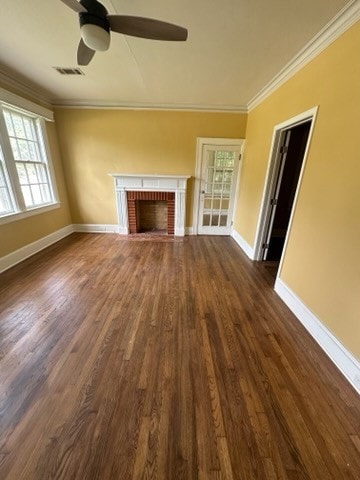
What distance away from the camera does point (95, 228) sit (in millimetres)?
4496

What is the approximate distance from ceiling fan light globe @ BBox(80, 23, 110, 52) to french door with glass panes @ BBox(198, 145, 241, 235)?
2837mm

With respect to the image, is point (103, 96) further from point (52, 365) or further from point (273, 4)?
point (52, 365)

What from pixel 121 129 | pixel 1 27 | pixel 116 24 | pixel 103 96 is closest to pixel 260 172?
pixel 116 24

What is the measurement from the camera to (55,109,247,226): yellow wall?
3.77m

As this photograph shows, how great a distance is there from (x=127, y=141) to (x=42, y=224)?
2282 mm

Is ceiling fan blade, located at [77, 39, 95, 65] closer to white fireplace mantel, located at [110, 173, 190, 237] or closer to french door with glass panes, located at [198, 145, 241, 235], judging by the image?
white fireplace mantel, located at [110, 173, 190, 237]

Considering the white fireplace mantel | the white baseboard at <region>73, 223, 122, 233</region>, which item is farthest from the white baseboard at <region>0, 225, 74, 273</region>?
the white fireplace mantel

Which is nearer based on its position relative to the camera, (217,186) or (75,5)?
(75,5)

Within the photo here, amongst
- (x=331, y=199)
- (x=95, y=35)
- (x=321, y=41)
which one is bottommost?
(x=331, y=199)

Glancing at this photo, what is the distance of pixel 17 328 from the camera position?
1791 mm

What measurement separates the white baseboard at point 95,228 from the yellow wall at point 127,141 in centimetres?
62

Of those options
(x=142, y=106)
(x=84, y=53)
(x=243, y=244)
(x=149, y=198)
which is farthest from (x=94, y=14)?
(x=243, y=244)

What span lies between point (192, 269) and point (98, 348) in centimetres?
168

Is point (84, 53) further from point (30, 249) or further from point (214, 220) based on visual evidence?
point (214, 220)
